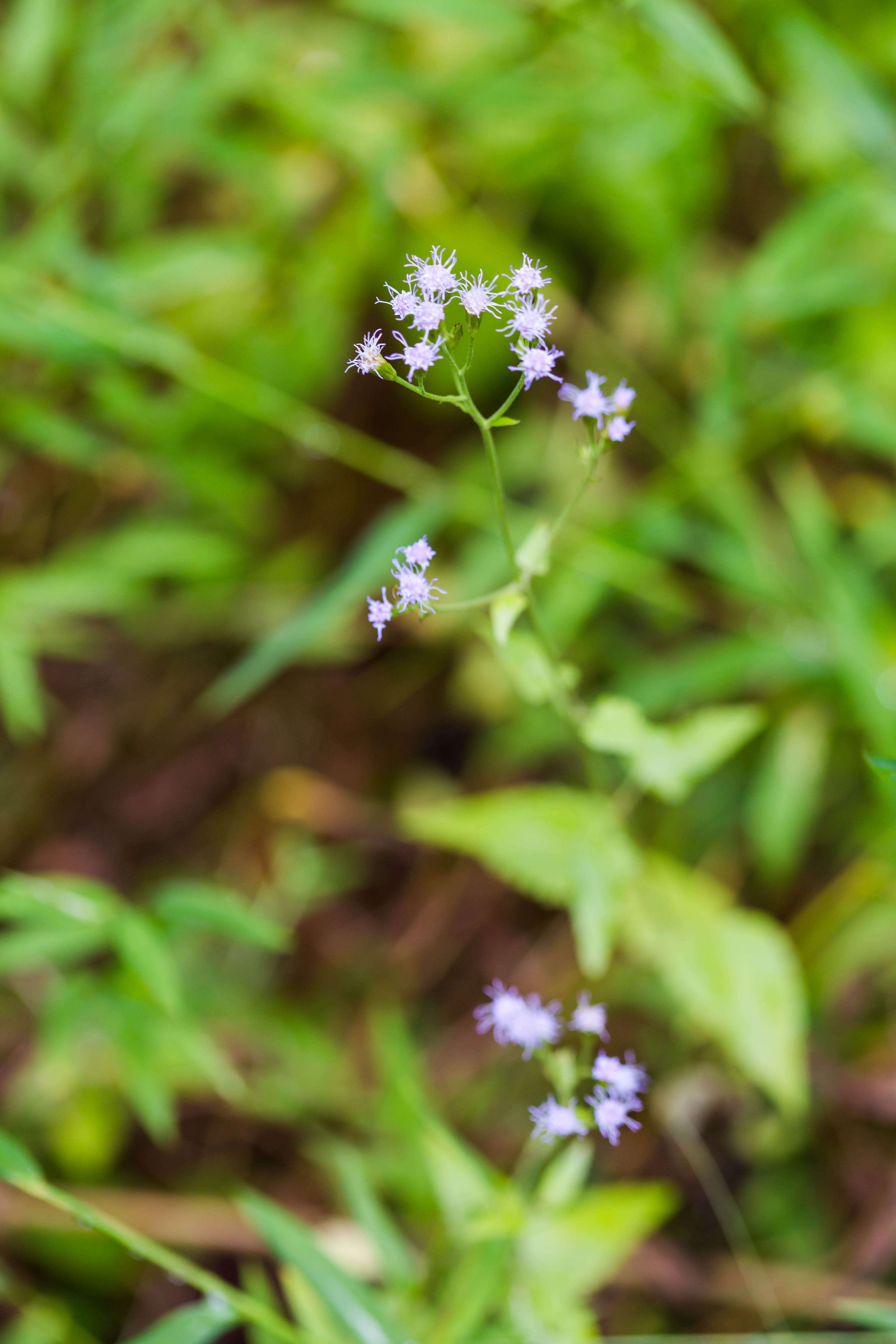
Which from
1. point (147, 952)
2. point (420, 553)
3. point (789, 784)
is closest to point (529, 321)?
point (420, 553)

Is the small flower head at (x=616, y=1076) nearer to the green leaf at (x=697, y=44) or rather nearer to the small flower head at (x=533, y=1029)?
the small flower head at (x=533, y=1029)

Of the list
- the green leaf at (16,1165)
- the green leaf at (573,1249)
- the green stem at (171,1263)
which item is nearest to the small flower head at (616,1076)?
the green leaf at (573,1249)

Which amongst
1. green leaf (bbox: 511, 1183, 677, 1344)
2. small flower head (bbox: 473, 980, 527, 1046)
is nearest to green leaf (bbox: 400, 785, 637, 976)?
small flower head (bbox: 473, 980, 527, 1046)

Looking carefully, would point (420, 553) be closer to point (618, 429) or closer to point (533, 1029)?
point (618, 429)

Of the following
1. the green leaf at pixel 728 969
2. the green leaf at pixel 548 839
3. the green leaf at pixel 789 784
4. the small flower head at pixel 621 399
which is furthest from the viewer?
the green leaf at pixel 789 784

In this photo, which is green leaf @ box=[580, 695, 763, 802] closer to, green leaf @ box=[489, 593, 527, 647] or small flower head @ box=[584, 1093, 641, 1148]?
green leaf @ box=[489, 593, 527, 647]
